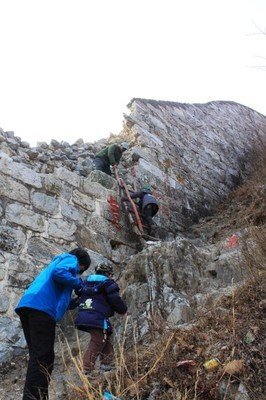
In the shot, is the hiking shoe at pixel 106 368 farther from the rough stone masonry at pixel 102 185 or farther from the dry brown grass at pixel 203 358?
the rough stone masonry at pixel 102 185

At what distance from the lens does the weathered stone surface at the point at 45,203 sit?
5180mm

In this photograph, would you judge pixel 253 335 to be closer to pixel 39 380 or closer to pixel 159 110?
pixel 39 380

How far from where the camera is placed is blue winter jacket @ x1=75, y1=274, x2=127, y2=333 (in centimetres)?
375

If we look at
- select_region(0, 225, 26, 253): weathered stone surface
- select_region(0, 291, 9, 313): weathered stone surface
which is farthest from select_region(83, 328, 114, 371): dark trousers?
select_region(0, 225, 26, 253): weathered stone surface

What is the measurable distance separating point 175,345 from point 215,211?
577 centimetres

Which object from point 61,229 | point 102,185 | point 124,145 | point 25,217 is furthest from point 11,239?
point 124,145

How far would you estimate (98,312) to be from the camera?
379cm

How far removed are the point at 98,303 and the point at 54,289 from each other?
44 centimetres

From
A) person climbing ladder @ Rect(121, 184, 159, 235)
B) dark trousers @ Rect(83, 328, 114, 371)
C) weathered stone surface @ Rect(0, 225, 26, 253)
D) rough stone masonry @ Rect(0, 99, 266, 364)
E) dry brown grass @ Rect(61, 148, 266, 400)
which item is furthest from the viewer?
person climbing ladder @ Rect(121, 184, 159, 235)

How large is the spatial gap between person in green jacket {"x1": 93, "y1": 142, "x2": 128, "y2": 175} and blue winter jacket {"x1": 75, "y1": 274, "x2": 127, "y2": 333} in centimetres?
326

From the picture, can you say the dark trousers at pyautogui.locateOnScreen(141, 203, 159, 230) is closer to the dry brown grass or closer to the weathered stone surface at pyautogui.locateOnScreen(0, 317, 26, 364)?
the weathered stone surface at pyautogui.locateOnScreen(0, 317, 26, 364)

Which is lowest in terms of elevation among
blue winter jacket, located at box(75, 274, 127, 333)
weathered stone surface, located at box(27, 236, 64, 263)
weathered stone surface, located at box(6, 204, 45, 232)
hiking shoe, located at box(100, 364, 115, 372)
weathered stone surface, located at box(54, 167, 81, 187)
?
hiking shoe, located at box(100, 364, 115, 372)

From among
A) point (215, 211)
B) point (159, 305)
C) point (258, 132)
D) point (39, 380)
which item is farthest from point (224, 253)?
point (258, 132)

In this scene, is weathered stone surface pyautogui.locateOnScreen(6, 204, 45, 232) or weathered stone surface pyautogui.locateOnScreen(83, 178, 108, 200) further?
weathered stone surface pyautogui.locateOnScreen(83, 178, 108, 200)
